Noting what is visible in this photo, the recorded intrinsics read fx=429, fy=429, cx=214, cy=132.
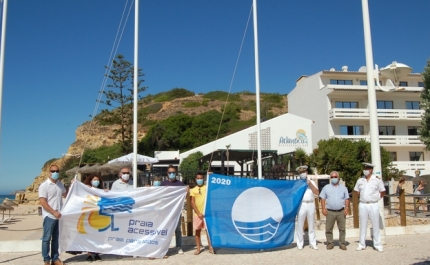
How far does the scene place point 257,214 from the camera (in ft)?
32.2

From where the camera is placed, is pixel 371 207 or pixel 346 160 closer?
pixel 371 207

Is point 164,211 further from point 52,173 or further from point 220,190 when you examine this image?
point 52,173

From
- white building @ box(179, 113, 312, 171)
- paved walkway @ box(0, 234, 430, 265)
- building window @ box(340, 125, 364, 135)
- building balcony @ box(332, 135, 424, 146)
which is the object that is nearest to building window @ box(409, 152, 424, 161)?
building balcony @ box(332, 135, 424, 146)

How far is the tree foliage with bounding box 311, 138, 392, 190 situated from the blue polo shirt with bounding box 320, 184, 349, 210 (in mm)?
23450

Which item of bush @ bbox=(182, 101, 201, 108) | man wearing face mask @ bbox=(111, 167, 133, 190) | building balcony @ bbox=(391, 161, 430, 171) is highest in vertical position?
bush @ bbox=(182, 101, 201, 108)

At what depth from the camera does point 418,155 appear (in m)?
47.1

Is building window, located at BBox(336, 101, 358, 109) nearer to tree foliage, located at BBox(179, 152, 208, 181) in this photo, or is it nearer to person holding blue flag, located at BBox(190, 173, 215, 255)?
tree foliage, located at BBox(179, 152, 208, 181)

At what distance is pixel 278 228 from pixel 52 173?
5.09 meters

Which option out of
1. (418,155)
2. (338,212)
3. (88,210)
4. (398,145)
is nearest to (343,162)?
(398,145)

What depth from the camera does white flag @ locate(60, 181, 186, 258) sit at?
8.90 meters

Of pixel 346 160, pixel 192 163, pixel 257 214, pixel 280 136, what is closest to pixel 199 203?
pixel 257 214

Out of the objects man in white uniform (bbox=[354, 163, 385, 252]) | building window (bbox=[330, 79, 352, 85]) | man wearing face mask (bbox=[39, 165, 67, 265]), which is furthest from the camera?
building window (bbox=[330, 79, 352, 85])

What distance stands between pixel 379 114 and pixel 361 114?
248 cm

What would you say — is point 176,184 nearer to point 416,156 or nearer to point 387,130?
point 387,130
